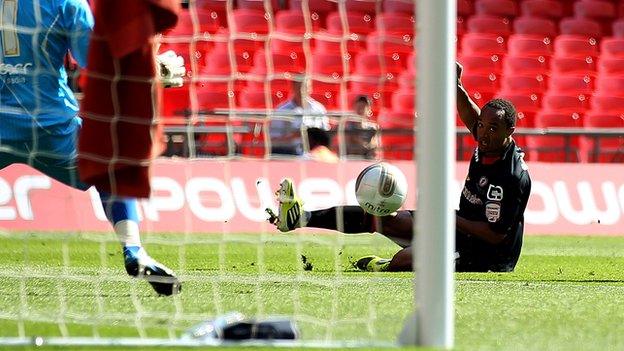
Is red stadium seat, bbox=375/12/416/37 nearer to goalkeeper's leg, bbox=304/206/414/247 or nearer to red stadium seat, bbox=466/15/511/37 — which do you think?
red stadium seat, bbox=466/15/511/37

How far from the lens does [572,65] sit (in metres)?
16.8

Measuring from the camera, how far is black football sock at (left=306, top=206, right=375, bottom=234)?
845cm

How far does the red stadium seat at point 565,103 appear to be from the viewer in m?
16.0

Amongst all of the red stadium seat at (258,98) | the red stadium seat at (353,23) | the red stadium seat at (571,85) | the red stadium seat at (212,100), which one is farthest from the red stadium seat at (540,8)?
the red stadium seat at (212,100)

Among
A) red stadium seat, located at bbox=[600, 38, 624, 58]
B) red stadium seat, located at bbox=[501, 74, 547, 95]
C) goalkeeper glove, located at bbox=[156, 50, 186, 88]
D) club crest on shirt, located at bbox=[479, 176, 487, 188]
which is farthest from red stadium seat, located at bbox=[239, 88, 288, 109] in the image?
goalkeeper glove, located at bbox=[156, 50, 186, 88]

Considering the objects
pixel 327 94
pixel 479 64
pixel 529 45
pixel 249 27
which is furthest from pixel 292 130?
pixel 529 45

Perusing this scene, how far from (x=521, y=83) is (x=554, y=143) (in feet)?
6.48

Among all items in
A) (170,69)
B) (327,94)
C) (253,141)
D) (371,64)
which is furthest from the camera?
(371,64)

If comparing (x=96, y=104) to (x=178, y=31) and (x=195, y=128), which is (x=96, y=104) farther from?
(x=178, y=31)

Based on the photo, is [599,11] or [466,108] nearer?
[466,108]

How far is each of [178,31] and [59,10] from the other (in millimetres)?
6779

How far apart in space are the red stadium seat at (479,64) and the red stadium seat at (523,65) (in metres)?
0.23

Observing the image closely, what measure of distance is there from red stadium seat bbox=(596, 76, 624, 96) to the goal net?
2.58m

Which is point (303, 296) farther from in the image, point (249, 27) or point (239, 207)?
point (249, 27)
